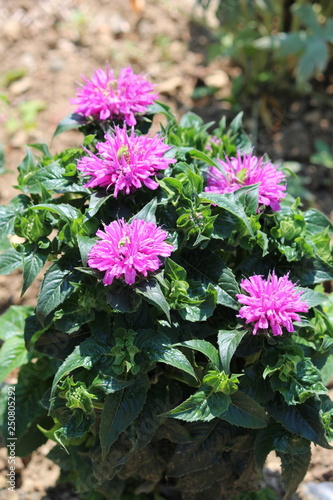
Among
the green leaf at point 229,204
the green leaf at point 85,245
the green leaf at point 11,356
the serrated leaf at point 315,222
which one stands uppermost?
the green leaf at point 229,204

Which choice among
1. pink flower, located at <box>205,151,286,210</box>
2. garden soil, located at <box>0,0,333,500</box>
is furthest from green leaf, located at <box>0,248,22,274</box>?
garden soil, located at <box>0,0,333,500</box>

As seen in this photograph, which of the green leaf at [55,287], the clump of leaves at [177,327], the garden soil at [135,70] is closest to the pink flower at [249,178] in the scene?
the clump of leaves at [177,327]

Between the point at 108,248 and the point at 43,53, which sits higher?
the point at 108,248

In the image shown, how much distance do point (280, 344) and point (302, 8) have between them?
2.63 meters

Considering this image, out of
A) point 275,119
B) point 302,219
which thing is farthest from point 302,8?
point 302,219

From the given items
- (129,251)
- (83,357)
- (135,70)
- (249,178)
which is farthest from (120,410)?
(135,70)

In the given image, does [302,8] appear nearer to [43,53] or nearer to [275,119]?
[275,119]

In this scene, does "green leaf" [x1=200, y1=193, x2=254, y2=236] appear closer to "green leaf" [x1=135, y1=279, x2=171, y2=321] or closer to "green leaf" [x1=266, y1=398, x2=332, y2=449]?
"green leaf" [x1=135, y1=279, x2=171, y2=321]

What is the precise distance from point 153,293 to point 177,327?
9.3 inches

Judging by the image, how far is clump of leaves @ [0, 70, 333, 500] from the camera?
160cm

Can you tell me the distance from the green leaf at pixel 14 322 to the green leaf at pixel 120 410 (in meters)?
0.70

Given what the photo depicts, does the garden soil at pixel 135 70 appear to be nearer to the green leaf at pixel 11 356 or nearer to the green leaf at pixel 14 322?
the green leaf at pixel 14 322

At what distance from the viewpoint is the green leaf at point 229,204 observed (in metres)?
1.64

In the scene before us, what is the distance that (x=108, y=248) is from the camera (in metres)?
1.51
